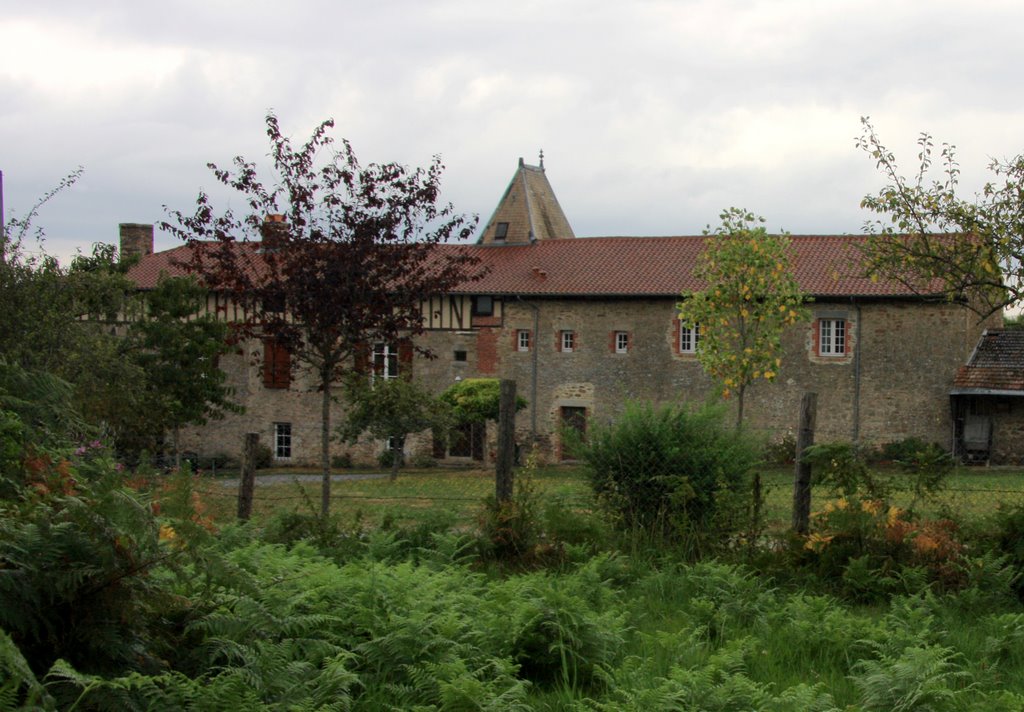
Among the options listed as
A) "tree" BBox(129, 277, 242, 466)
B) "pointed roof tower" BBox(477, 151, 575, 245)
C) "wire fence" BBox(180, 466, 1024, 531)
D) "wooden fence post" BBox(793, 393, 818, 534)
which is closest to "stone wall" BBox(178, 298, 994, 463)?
"tree" BBox(129, 277, 242, 466)

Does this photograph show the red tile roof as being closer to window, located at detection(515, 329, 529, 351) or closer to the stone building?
the stone building

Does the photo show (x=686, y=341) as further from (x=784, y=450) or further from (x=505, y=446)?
(x=505, y=446)

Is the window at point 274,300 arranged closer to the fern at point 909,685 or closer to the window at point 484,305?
the fern at point 909,685

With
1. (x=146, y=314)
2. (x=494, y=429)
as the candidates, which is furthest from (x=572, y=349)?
(x=146, y=314)

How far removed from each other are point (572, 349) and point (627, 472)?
961 inches

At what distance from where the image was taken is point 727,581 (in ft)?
25.0

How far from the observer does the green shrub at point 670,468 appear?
9.42 meters

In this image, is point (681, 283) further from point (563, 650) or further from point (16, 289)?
point (563, 650)

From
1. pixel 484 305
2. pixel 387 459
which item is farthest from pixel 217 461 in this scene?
pixel 484 305

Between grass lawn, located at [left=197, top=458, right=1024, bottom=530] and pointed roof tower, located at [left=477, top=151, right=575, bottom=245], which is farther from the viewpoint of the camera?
pointed roof tower, located at [left=477, top=151, right=575, bottom=245]

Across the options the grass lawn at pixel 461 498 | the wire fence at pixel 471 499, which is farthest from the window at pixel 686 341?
the grass lawn at pixel 461 498

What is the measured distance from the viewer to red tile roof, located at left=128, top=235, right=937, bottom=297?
3259cm

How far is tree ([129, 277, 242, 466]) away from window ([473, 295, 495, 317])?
8.31 metres

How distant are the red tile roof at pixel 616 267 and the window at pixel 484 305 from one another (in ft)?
1.27
